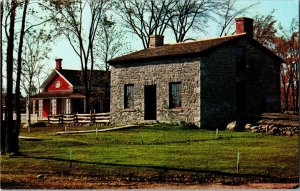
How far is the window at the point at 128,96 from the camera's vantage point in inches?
1104

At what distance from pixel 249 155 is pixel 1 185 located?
6.97 meters

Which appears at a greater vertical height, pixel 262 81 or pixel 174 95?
pixel 262 81

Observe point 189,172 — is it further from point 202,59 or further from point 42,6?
point 202,59

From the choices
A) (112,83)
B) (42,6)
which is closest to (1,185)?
(42,6)

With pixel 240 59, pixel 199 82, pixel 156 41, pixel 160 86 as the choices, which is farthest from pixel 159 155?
pixel 156 41

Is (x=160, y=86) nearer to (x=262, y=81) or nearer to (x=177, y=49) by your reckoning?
(x=177, y=49)

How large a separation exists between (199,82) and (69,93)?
1808 centimetres

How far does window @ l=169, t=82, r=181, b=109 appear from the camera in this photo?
25734mm

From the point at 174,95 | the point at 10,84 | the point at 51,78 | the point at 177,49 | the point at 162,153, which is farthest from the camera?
the point at 51,78

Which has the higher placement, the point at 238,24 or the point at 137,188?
the point at 238,24

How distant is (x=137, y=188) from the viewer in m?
10.7

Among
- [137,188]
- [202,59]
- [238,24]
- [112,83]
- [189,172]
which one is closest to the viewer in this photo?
[137,188]

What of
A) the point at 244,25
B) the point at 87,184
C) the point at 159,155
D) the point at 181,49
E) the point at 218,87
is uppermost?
the point at 244,25

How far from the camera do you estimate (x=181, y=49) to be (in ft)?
86.5
